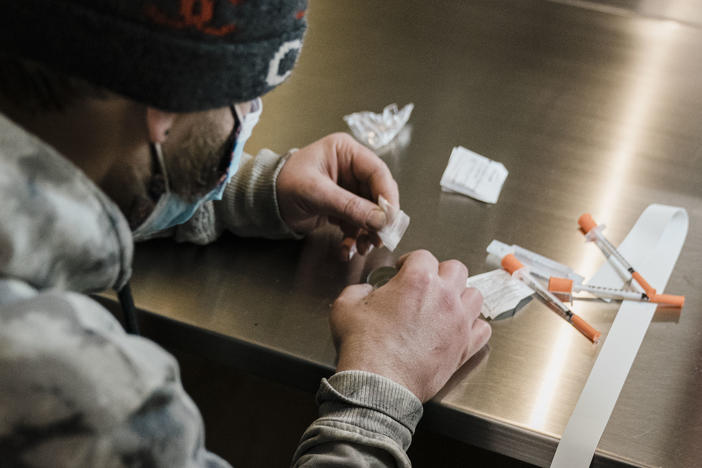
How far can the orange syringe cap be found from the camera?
3.23 ft

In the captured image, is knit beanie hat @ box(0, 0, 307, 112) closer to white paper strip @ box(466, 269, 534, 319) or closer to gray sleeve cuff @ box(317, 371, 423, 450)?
gray sleeve cuff @ box(317, 371, 423, 450)

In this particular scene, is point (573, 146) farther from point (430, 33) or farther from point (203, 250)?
point (203, 250)

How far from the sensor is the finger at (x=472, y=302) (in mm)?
919

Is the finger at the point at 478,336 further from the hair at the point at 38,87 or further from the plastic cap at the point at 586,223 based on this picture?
the hair at the point at 38,87

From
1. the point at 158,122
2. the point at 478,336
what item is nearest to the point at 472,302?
the point at 478,336

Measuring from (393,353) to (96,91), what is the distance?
1.49 ft

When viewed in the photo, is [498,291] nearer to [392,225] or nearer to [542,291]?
[542,291]

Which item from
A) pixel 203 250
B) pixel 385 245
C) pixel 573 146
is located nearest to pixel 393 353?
pixel 385 245

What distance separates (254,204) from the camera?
3.51ft

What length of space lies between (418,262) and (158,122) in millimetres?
412

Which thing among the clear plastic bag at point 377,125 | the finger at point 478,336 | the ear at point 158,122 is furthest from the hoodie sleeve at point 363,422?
the clear plastic bag at point 377,125

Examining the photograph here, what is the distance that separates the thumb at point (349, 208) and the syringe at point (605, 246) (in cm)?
32

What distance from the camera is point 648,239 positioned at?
1085 millimetres

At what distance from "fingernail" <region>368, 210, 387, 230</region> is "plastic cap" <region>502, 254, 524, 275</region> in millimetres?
185
